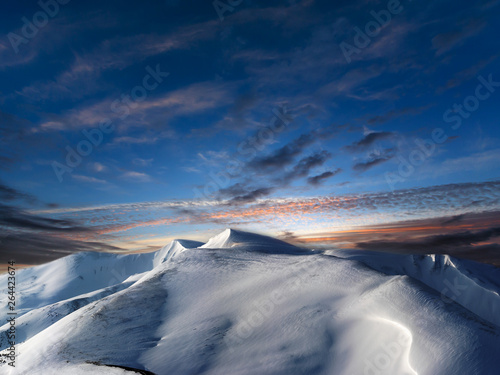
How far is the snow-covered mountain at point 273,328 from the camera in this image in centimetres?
1057

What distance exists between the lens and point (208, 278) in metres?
25.0

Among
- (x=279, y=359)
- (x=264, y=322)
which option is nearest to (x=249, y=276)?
(x=264, y=322)

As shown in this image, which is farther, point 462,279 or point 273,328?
point 462,279

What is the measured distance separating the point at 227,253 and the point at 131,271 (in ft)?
529

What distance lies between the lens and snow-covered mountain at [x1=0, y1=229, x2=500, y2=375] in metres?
10.6

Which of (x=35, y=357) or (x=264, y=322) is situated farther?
(x=35, y=357)

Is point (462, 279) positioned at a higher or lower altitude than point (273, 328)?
lower

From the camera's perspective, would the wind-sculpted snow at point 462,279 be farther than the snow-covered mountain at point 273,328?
Yes

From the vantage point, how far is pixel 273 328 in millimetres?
14469

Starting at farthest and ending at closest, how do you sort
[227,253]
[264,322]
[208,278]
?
[227,253]
[208,278]
[264,322]

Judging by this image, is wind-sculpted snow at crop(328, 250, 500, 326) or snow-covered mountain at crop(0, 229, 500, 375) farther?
wind-sculpted snow at crop(328, 250, 500, 326)

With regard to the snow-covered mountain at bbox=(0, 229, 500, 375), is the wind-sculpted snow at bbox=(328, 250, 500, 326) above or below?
below

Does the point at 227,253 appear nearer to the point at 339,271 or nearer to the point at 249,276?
the point at 249,276

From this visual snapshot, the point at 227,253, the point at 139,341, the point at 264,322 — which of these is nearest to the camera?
the point at 264,322
